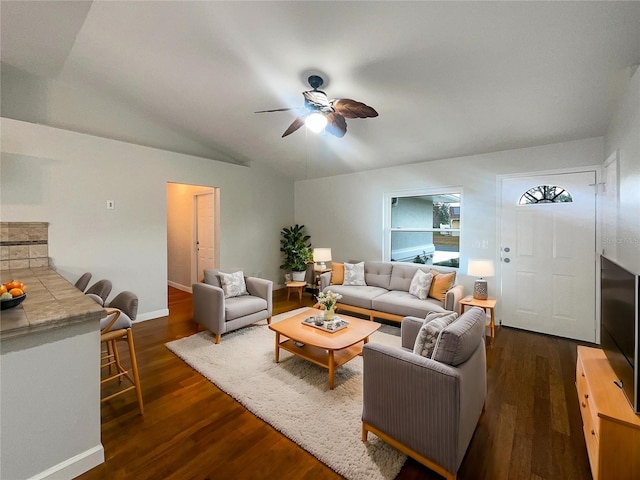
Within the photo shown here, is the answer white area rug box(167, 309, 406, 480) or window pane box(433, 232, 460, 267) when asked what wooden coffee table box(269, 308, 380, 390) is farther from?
window pane box(433, 232, 460, 267)

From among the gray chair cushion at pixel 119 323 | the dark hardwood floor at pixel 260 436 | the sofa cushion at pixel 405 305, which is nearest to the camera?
the dark hardwood floor at pixel 260 436

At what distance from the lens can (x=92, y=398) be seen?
165 centimetres

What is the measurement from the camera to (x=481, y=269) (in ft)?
11.7

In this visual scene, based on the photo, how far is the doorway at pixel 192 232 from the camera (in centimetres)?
536

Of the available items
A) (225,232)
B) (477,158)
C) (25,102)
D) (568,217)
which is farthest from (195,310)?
(568,217)

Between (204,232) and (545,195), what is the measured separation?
566 cm

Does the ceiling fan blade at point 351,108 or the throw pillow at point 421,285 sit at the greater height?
the ceiling fan blade at point 351,108

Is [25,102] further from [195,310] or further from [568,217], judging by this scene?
[568,217]

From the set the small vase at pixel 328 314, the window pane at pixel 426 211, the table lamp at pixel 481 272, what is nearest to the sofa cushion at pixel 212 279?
the small vase at pixel 328 314

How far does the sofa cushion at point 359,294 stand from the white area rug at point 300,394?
0.61 meters

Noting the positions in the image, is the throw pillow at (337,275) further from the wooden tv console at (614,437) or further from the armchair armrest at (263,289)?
the wooden tv console at (614,437)

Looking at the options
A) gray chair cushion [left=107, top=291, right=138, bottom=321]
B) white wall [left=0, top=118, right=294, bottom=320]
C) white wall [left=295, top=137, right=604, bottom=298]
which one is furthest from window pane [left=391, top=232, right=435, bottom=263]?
gray chair cushion [left=107, top=291, right=138, bottom=321]

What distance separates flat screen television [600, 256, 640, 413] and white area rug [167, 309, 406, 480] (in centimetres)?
130

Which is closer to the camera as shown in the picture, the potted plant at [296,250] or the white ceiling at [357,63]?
the white ceiling at [357,63]
